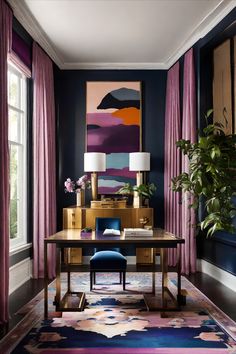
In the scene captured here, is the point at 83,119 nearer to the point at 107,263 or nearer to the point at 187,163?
the point at 187,163

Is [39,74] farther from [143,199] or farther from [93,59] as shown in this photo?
[143,199]

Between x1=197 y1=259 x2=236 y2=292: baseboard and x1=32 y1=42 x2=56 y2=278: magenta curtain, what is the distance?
2.14 metres

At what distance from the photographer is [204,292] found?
4.95 m

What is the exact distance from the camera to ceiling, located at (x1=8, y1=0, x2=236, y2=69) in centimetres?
485

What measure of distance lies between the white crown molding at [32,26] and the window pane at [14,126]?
1.04 metres

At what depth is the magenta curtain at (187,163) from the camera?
19.8ft

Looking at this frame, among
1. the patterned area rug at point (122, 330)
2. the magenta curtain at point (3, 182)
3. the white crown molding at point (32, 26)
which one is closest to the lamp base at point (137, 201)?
the patterned area rug at point (122, 330)

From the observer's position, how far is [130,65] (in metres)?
7.16

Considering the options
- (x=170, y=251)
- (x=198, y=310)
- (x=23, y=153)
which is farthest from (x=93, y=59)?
(x=198, y=310)

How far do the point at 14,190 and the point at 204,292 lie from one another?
9.12 ft

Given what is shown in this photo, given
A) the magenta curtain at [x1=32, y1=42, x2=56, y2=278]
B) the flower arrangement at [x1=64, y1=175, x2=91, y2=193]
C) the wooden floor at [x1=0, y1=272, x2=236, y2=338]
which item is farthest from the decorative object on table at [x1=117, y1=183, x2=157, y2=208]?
the wooden floor at [x1=0, y1=272, x2=236, y2=338]

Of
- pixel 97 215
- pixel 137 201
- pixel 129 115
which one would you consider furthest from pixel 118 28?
pixel 97 215

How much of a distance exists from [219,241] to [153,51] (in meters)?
3.03

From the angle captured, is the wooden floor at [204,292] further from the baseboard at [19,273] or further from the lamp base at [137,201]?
the lamp base at [137,201]
